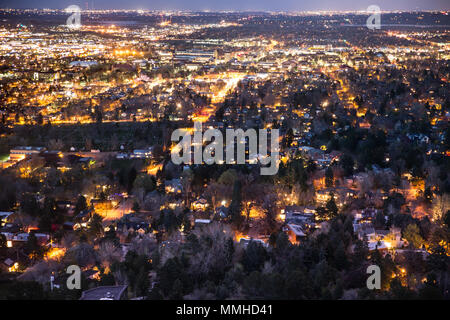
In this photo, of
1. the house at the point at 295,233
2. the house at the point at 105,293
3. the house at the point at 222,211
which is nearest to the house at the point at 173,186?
the house at the point at 222,211

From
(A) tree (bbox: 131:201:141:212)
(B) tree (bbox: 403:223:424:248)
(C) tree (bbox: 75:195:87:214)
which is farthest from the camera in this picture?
(C) tree (bbox: 75:195:87:214)

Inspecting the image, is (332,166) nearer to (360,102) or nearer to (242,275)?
(242,275)

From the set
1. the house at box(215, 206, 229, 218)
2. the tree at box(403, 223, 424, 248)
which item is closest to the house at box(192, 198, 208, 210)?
the house at box(215, 206, 229, 218)

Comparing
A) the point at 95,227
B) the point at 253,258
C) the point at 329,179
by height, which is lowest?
the point at 95,227

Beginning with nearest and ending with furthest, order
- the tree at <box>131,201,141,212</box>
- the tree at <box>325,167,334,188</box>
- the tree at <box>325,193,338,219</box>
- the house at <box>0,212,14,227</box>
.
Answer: the tree at <box>325,193,338,219</box> < the house at <box>0,212,14,227</box> < the tree at <box>131,201,141,212</box> < the tree at <box>325,167,334,188</box>

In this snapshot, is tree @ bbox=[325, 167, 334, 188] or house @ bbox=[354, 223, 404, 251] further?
tree @ bbox=[325, 167, 334, 188]

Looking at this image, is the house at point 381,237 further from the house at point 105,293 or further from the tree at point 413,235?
the house at point 105,293

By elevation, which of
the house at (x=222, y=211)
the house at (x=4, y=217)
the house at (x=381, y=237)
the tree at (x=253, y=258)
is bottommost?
the house at (x=4, y=217)

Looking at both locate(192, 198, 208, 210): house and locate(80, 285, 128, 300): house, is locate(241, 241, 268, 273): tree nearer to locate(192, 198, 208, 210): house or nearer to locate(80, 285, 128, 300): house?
locate(80, 285, 128, 300): house

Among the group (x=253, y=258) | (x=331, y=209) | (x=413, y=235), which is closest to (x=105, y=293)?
(x=253, y=258)

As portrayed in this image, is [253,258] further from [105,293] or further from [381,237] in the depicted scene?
[381,237]

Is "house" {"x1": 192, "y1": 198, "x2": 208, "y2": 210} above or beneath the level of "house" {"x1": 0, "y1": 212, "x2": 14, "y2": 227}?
above
